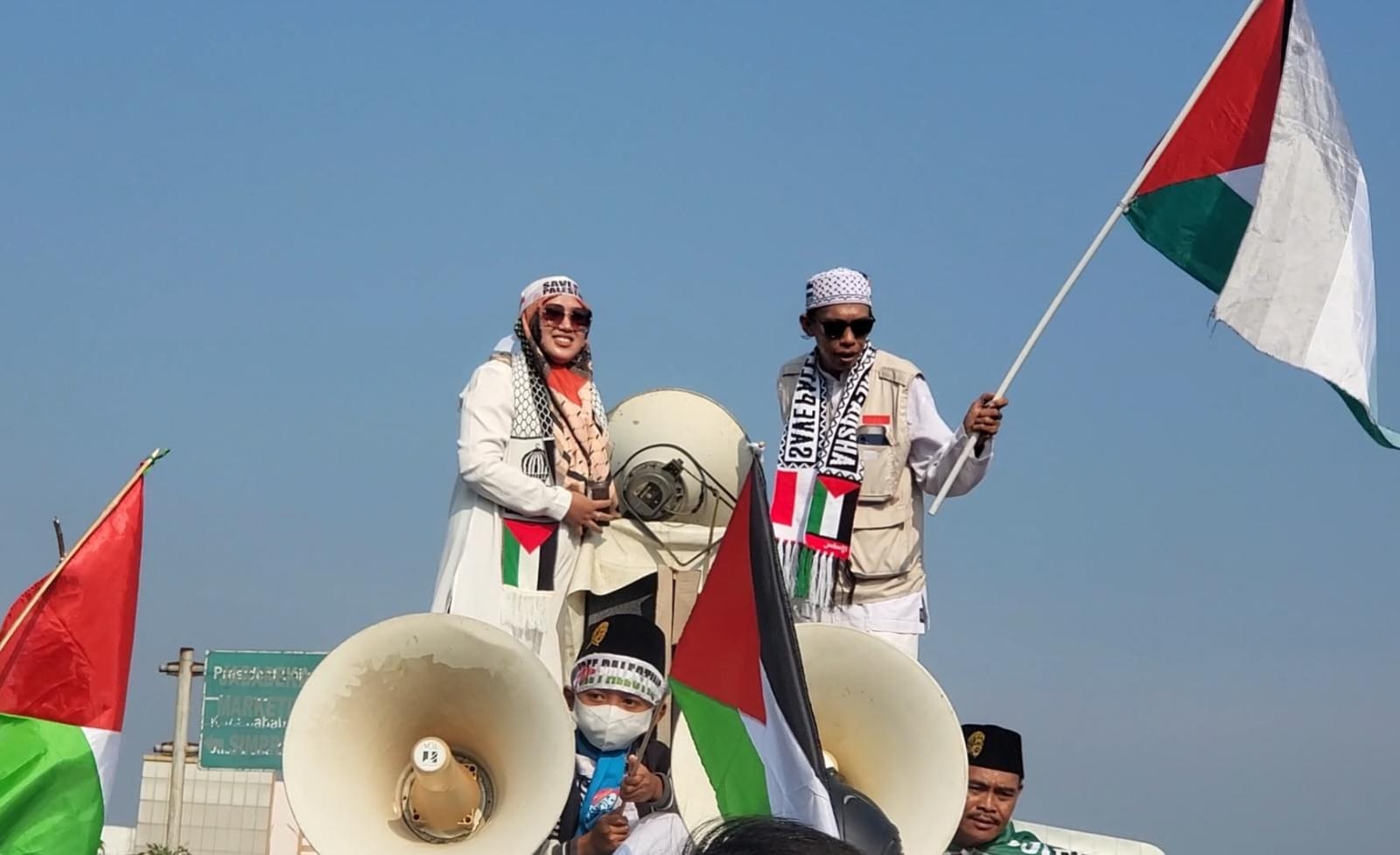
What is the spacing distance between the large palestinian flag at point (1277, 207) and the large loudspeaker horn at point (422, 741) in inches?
110

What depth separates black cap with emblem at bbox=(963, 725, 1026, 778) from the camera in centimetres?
783

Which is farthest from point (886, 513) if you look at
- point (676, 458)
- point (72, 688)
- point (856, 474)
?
point (72, 688)

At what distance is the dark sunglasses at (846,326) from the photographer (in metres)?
7.96

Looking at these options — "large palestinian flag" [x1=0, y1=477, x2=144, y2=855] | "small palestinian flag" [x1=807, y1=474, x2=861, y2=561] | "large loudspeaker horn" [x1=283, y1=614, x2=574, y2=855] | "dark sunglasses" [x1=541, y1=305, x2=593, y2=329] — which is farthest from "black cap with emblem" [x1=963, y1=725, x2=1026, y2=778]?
"large palestinian flag" [x1=0, y1=477, x2=144, y2=855]

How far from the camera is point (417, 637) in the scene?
25.3ft

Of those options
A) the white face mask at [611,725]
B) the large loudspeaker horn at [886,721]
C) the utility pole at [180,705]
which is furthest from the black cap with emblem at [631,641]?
the utility pole at [180,705]

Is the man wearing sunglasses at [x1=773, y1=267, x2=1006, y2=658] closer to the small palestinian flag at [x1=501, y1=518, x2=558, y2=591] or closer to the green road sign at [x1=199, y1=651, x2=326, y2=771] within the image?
the small palestinian flag at [x1=501, y1=518, x2=558, y2=591]

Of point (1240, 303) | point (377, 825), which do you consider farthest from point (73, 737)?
point (1240, 303)

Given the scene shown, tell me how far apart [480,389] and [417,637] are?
3.43ft

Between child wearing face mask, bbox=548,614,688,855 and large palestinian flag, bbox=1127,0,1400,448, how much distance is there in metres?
2.36

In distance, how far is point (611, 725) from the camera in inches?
301

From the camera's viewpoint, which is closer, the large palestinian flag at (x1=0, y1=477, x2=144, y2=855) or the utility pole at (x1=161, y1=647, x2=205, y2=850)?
the large palestinian flag at (x1=0, y1=477, x2=144, y2=855)

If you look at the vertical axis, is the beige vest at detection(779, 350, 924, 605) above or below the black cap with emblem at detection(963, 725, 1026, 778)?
above

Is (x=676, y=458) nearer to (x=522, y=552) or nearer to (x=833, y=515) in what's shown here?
(x=522, y=552)
